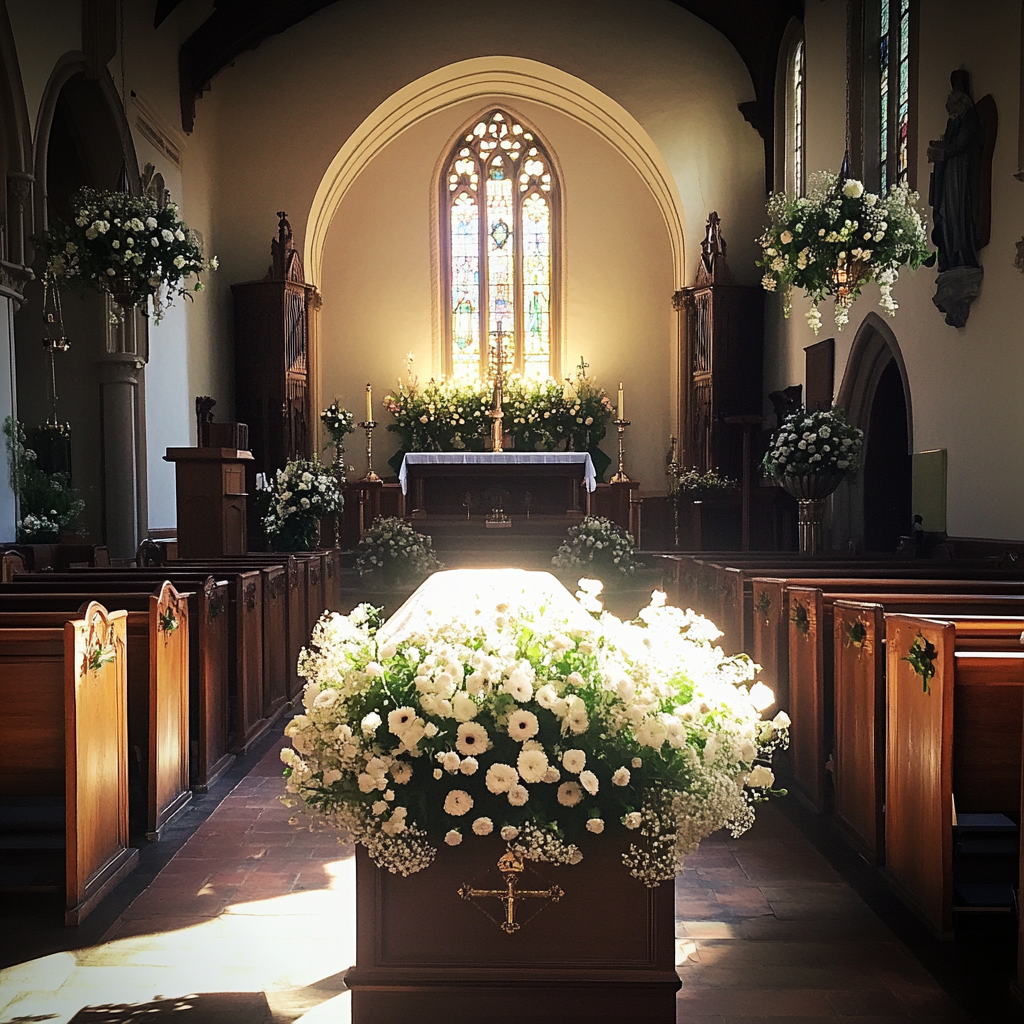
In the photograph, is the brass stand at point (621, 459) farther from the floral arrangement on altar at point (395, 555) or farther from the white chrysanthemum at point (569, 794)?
the white chrysanthemum at point (569, 794)

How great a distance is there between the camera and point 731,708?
223 cm

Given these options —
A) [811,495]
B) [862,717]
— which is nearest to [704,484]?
[811,495]

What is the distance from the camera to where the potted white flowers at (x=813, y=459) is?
27.2 ft

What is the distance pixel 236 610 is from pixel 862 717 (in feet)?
10.2

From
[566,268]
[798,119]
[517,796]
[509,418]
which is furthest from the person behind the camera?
[566,268]

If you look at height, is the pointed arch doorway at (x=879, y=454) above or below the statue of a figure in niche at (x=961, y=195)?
below

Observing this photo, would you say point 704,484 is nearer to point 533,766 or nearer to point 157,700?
point 157,700

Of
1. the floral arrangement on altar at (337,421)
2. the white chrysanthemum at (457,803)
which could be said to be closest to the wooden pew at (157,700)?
the white chrysanthemum at (457,803)

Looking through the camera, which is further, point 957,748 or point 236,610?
point 236,610

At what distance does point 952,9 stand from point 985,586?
5.08 meters

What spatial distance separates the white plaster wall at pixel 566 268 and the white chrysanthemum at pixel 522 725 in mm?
12827

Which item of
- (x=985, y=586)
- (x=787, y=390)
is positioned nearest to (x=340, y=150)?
(x=787, y=390)

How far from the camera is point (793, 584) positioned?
496 cm

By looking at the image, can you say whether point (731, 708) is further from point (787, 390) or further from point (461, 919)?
point (787, 390)
